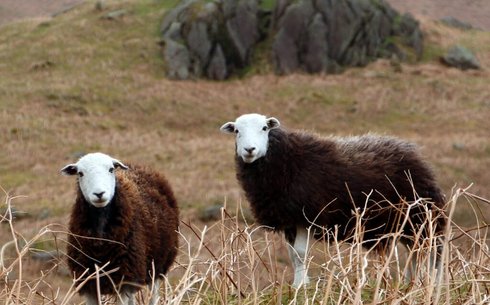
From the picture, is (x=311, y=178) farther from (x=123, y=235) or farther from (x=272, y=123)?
(x=123, y=235)

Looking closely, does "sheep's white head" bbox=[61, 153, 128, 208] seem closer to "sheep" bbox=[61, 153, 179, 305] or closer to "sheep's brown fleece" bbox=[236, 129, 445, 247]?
"sheep" bbox=[61, 153, 179, 305]

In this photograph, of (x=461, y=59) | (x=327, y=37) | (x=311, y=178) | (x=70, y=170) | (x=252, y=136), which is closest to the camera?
(x=70, y=170)

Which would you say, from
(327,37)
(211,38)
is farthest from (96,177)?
(327,37)

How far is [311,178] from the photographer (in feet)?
23.6

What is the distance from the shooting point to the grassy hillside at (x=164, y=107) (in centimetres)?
2330

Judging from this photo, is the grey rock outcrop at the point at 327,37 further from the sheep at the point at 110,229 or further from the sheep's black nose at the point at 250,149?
the sheep at the point at 110,229

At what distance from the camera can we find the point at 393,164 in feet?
24.8

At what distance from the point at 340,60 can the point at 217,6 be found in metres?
8.91

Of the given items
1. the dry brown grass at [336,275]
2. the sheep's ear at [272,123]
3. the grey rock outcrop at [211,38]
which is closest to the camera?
the dry brown grass at [336,275]

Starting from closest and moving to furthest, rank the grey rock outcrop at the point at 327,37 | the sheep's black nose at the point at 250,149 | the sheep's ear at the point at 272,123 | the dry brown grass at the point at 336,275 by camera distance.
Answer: the dry brown grass at the point at 336,275, the sheep's black nose at the point at 250,149, the sheep's ear at the point at 272,123, the grey rock outcrop at the point at 327,37

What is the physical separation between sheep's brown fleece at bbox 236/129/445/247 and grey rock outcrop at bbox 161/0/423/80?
3146 centimetres

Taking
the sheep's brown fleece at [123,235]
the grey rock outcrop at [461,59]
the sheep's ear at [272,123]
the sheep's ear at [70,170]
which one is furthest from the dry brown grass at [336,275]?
Result: the grey rock outcrop at [461,59]

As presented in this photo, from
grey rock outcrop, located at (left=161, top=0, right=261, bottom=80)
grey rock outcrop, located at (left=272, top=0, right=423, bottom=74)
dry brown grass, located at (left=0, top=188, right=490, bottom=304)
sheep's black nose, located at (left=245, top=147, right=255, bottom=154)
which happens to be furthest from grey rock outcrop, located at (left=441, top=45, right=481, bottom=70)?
dry brown grass, located at (left=0, top=188, right=490, bottom=304)

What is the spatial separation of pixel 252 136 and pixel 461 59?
38338 millimetres
